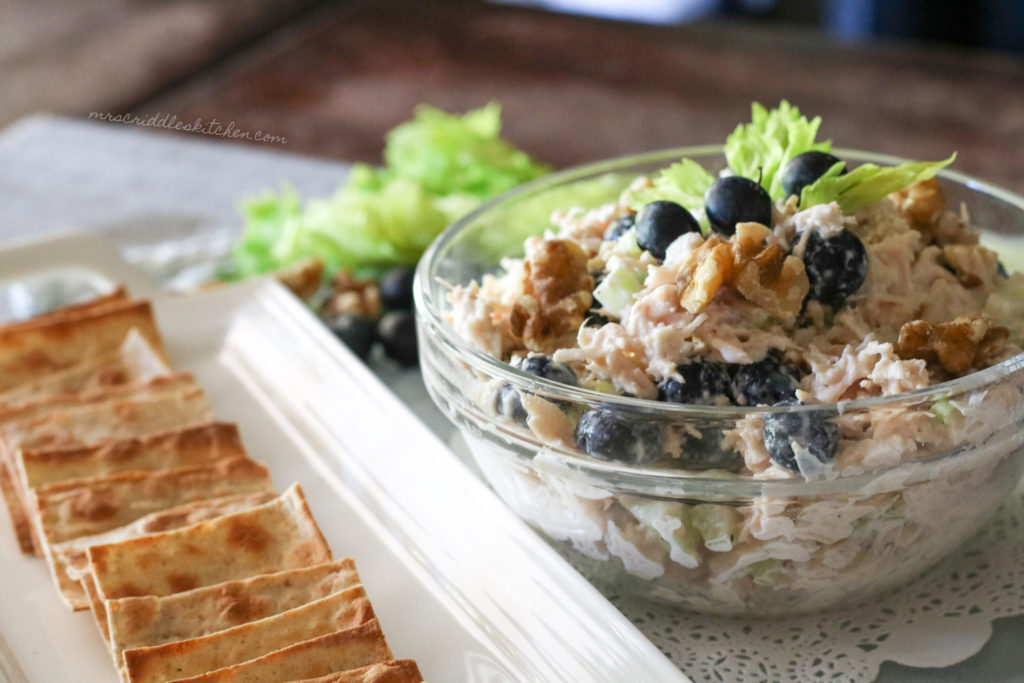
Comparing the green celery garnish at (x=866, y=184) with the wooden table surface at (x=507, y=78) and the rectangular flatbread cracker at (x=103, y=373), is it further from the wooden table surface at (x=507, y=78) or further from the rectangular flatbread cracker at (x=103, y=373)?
the wooden table surface at (x=507, y=78)

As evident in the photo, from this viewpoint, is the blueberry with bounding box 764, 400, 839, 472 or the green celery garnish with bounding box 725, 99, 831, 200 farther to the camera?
the green celery garnish with bounding box 725, 99, 831, 200

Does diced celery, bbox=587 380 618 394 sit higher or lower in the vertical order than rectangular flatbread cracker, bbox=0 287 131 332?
higher

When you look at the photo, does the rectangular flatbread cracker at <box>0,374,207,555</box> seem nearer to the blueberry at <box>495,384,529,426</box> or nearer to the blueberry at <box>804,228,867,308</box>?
the blueberry at <box>495,384,529,426</box>

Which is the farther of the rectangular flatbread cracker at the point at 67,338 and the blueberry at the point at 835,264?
the rectangular flatbread cracker at the point at 67,338

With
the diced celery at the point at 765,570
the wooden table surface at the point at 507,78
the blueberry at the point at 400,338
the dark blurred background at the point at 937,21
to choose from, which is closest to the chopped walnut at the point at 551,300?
the diced celery at the point at 765,570

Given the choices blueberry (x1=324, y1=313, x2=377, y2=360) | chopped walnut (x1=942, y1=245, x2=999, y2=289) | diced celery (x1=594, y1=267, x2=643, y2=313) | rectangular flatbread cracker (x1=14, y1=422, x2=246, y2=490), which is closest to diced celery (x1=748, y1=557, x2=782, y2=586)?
diced celery (x1=594, y1=267, x2=643, y2=313)

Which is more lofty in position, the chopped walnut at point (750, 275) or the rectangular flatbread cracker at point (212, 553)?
the chopped walnut at point (750, 275)

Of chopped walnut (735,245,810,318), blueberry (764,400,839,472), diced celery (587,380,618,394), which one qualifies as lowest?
diced celery (587,380,618,394)
